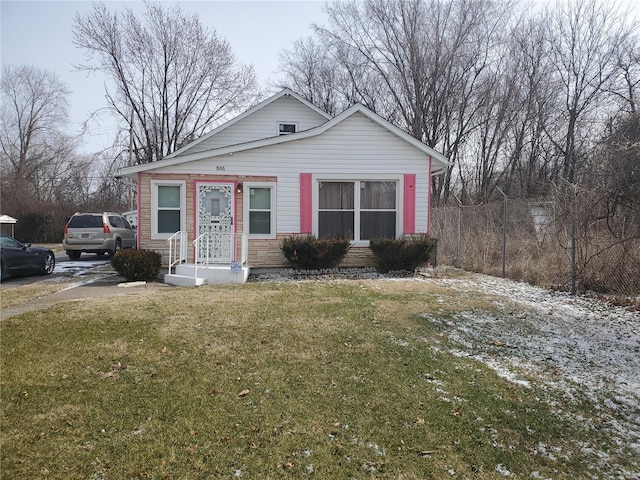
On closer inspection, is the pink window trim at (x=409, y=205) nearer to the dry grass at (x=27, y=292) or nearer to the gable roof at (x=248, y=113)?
the gable roof at (x=248, y=113)

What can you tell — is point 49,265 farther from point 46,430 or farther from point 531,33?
point 531,33

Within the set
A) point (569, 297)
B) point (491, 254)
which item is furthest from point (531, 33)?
point (569, 297)

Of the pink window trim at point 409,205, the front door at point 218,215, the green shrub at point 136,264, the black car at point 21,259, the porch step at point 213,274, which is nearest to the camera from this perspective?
the porch step at point 213,274

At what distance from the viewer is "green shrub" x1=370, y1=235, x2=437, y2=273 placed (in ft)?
34.8

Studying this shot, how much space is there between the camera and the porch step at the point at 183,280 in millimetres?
9125

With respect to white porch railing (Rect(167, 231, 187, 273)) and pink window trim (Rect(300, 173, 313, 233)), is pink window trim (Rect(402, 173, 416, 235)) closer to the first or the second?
pink window trim (Rect(300, 173, 313, 233))

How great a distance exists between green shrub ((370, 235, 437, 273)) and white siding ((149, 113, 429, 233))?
1029 mm

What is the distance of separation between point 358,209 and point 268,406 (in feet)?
28.0

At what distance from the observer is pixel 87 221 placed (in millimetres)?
15297

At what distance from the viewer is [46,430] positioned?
2.84 m

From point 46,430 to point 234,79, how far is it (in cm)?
2692

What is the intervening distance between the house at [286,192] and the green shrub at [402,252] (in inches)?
23.9

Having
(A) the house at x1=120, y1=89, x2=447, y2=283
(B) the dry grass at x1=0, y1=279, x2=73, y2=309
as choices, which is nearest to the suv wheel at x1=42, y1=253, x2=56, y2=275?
(B) the dry grass at x1=0, y1=279, x2=73, y2=309

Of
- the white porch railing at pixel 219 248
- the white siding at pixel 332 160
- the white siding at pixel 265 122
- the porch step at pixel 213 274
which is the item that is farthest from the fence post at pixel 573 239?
the white siding at pixel 265 122
